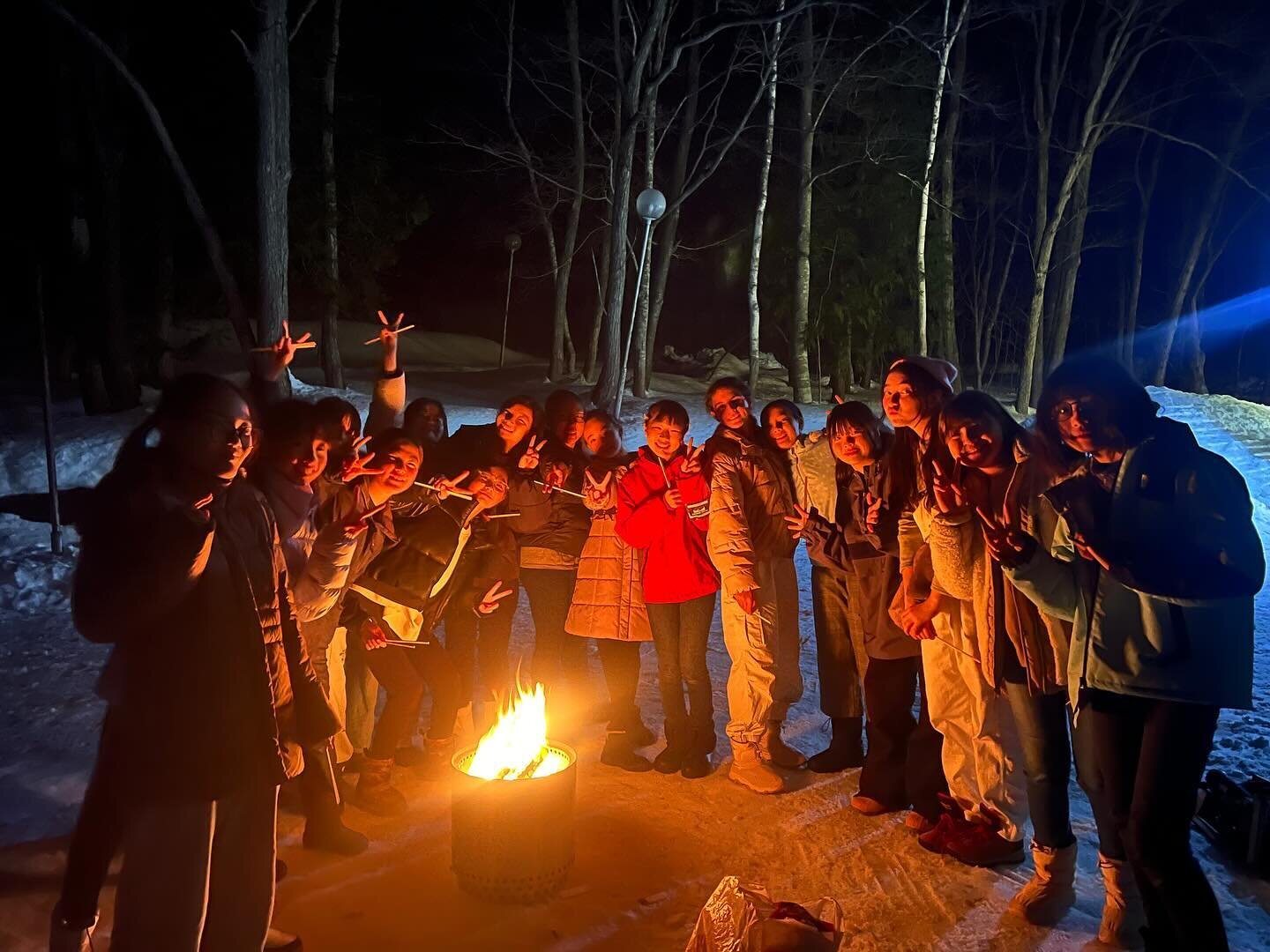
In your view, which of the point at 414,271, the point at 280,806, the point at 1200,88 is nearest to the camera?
the point at 280,806

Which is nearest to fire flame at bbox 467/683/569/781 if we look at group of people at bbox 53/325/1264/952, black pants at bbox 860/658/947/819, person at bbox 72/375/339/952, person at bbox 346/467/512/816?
group of people at bbox 53/325/1264/952

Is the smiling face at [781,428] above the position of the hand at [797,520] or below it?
above

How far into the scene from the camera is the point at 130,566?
2205mm

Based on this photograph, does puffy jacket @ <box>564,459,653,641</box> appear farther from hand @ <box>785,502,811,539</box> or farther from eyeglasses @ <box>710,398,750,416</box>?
hand @ <box>785,502,811,539</box>

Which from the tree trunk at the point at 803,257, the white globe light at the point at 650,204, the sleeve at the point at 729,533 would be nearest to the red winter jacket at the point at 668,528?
the sleeve at the point at 729,533

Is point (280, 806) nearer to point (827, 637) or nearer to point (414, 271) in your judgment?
point (827, 637)

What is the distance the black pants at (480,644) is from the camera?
4914 millimetres

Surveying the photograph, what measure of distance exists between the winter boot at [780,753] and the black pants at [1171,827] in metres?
2.11

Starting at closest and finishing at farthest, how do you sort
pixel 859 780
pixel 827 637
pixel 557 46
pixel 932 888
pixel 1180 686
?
1. pixel 1180 686
2. pixel 932 888
3. pixel 859 780
4. pixel 827 637
5. pixel 557 46

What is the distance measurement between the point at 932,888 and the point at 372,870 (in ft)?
7.86

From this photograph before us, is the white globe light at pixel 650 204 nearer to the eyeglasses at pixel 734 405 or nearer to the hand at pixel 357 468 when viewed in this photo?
the eyeglasses at pixel 734 405

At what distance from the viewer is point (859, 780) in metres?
4.66

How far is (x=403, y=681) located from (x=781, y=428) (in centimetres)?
253

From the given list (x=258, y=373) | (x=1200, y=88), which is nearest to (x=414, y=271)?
(x=1200, y=88)
